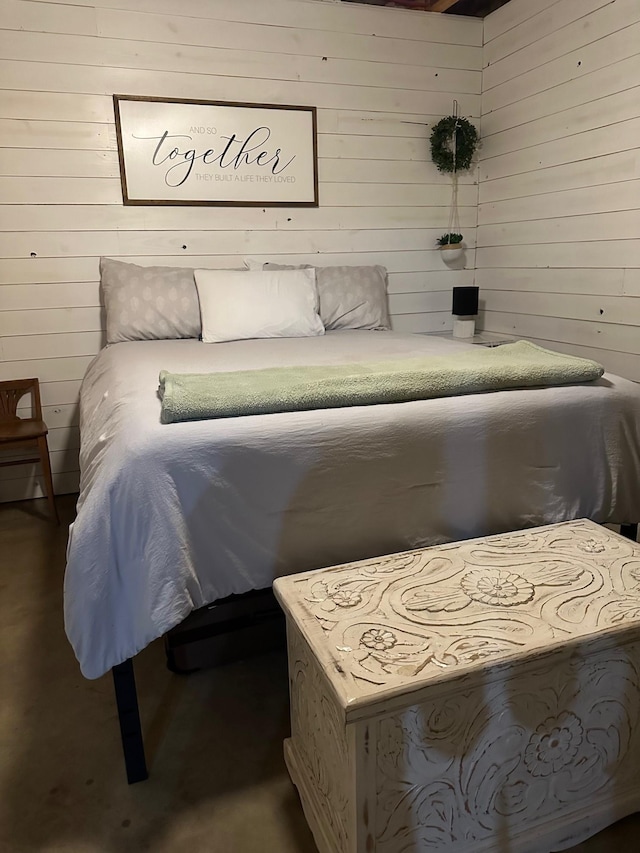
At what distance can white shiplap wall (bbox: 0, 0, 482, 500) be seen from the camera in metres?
2.65

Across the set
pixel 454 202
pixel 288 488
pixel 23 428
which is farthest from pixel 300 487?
pixel 454 202

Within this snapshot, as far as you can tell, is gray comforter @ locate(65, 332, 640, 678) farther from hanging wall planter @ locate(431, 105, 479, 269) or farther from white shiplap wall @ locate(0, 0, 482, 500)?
hanging wall planter @ locate(431, 105, 479, 269)

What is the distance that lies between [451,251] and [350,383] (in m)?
2.26

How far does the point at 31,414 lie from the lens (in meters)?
2.88

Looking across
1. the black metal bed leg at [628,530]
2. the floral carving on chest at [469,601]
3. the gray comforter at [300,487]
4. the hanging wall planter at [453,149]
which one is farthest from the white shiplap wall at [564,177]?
the floral carving on chest at [469,601]

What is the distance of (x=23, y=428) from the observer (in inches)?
104

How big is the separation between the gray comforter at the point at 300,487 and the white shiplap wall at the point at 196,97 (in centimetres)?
131

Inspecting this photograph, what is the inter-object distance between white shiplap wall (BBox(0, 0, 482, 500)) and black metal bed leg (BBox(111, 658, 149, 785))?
194 cm

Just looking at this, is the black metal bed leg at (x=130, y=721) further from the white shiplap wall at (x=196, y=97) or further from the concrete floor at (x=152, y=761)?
the white shiplap wall at (x=196, y=97)

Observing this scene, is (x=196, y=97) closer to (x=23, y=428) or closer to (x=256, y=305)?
(x=256, y=305)

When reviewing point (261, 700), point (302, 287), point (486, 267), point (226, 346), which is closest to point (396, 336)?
point (302, 287)

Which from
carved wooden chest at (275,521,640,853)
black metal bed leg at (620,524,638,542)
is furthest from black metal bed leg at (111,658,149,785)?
black metal bed leg at (620,524,638,542)

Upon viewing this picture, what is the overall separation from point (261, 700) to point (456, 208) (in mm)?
2855

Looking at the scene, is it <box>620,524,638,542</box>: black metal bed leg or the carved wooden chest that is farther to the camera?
<box>620,524,638,542</box>: black metal bed leg
